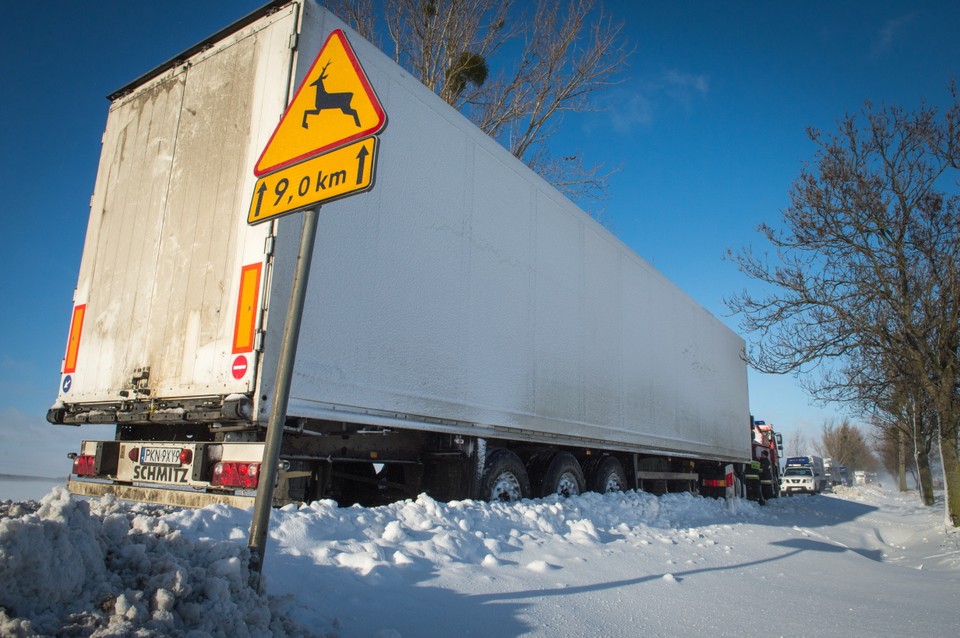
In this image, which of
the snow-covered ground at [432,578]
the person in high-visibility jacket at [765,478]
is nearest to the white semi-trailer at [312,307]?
the snow-covered ground at [432,578]

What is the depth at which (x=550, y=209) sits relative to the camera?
295 inches

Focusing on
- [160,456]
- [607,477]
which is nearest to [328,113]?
[160,456]

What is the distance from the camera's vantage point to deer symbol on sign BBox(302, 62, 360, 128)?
279 cm

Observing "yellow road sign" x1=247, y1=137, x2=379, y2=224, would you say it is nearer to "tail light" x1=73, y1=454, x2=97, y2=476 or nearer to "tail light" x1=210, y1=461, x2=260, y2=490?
"tail light" x1=210, y1=461, x2=260, y2=490

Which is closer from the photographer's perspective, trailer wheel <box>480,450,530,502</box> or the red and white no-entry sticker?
the red and white no-entry sticker

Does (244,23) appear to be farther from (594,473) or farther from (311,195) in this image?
(594,473)

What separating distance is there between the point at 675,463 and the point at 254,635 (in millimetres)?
10852

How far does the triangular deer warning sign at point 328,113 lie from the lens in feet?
8.95

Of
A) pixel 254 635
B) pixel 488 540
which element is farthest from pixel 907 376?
pixel 254 635

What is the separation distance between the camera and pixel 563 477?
24.3 feet

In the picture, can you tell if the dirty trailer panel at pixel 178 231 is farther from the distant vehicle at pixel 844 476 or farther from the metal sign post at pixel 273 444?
the distant vehicle at pixel 844 476

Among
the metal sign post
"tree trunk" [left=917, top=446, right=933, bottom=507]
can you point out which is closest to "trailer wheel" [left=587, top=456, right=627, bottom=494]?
the metal sign post

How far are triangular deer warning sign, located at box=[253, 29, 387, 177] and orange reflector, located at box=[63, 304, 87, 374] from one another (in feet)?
12.1

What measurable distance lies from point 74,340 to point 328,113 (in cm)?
418
